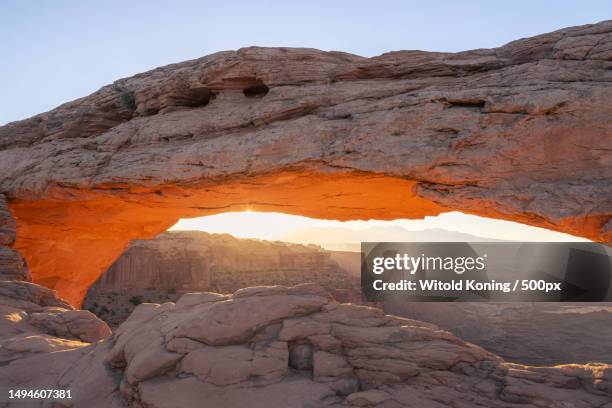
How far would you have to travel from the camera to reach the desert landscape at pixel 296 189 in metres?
5.62

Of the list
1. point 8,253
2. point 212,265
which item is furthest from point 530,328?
point 8,253

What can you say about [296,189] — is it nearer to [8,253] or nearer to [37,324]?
[37,324]

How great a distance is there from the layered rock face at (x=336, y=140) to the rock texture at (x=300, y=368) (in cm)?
337

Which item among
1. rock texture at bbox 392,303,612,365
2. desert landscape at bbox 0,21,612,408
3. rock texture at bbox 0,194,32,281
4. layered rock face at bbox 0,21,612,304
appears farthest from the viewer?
rock texture at bbox 392,303,612,365

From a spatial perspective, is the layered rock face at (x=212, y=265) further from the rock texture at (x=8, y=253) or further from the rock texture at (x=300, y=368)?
the rock texture at (x=300, y=368)

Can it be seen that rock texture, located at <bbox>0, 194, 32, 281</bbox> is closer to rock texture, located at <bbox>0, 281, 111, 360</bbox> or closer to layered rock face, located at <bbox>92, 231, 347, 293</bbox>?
rock texture, located at <bbox>0, 281, 111, 360</bbox>

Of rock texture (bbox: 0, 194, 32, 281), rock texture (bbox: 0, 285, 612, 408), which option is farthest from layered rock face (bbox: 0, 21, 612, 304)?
rock texture (bbox: 0, 285, 612, 408)

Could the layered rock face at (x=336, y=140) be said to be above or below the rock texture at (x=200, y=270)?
above

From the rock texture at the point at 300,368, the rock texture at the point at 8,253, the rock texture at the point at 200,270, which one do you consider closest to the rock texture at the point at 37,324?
the rock texture at the point at 300,368

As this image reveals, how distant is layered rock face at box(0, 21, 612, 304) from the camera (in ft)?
26.5

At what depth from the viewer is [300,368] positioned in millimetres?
5824

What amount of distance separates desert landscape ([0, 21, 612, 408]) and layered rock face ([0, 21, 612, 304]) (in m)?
0.05

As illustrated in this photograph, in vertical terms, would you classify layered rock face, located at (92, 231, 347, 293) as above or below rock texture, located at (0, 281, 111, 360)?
below

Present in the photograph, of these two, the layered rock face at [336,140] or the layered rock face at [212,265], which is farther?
the layered rock face at [212,265]
